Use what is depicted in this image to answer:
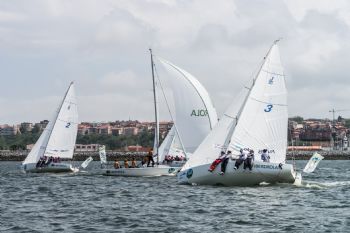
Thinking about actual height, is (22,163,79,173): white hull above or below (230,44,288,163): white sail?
below

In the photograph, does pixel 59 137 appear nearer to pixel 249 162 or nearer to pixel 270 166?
pixel 249 162

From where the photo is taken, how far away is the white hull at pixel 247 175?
33.7 metres

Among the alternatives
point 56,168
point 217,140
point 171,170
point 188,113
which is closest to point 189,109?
point 188,113

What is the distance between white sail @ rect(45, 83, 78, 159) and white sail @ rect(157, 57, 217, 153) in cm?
1128

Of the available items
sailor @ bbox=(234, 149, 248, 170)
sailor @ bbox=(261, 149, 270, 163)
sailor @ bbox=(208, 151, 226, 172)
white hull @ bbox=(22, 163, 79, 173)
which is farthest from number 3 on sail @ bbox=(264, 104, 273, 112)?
white hull @ bbox=(22, 163, 79, 173)

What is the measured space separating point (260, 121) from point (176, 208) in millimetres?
10009

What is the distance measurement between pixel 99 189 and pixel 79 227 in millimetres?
13598

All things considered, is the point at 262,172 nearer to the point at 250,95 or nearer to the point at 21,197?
the point at 250,95

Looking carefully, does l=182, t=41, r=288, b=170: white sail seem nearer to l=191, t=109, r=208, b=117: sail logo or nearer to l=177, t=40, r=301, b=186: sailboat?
l=177, t=40, r=301, b=186: sailboat

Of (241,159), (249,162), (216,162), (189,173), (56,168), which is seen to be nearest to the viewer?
(249,162)

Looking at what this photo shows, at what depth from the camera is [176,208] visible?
87.5 feet

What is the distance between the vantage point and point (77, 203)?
28.6 m

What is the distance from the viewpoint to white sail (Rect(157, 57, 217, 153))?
48094 millimetres

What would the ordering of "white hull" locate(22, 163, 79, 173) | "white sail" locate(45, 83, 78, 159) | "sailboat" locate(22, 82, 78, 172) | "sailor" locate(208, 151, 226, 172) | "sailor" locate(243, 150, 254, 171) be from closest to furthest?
"sailor" locate(243, 150, 254, 171)
"sailor" locate(208, 151, 226, 172)
"white hull" locate(22, 163, 79, 173)
"sailboat" locate(22, 82, 78, 172)
"white sail" locate(45, 83, 78, 159)
